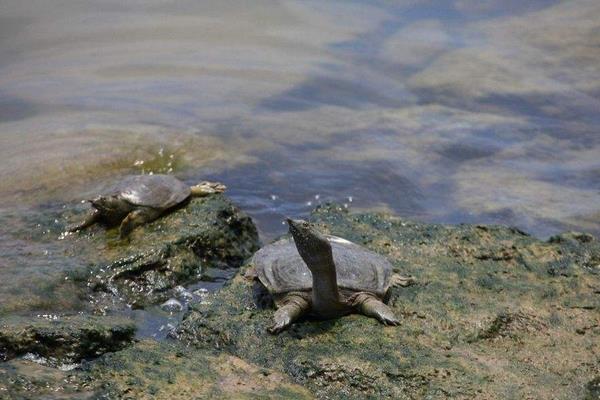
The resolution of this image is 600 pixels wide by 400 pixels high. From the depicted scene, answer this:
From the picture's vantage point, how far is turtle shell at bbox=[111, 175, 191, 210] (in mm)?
6480

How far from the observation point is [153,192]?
6.53m

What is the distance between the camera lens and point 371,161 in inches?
384

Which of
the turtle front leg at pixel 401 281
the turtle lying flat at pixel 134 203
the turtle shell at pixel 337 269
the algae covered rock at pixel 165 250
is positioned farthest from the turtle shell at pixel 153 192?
the turtle front leg at pixel 401 281

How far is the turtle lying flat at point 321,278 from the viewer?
4492 mm

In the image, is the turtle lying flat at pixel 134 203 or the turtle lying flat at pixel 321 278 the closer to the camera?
the turtle lying flat at pixel 321 278

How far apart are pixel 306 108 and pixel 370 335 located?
22.7ft

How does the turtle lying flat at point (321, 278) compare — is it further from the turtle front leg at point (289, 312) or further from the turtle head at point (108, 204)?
the turtle head at point (108, 204)

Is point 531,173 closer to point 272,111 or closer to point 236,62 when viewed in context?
point 272,111

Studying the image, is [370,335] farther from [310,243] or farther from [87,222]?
[87,222]

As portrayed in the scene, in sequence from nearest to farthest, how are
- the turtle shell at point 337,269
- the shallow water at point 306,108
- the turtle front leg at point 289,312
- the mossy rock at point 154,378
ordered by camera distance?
the mossy rock at point 154,378 → the turtle front leg at point 289,312 → the turtle shell at point 337,269 → the shallow water at point 306,108

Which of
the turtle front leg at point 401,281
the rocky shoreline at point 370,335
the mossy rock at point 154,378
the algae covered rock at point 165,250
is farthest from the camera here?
the algae covered rock at point 165,250

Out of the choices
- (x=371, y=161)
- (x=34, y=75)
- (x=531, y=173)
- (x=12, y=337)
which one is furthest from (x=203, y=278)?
(x=34, y=75)

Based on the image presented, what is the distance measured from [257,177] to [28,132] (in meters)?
2.76

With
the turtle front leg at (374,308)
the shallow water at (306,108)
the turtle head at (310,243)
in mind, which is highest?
the turtle head at (310,243)
